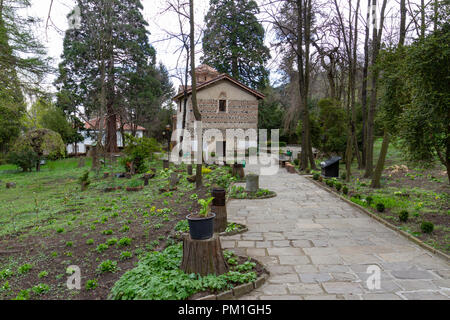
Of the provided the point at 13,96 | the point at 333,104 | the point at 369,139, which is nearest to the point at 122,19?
the point at 13,96

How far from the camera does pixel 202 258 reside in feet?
12.7

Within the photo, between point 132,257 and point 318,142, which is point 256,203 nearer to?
point 132,257

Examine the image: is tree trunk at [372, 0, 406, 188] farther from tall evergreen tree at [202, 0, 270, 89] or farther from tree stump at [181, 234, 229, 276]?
tall evergreen tree at [202, 0, 270, 89]

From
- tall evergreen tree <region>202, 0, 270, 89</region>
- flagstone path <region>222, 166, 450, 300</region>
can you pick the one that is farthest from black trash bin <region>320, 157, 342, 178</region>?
tall evergreen tree <region>202, 0, 270, 89</region>

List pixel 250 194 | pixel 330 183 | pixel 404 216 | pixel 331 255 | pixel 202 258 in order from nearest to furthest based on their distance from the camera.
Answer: pixel 202 258 → pixel 331 255 → pixel 404 216 → pixel 250 194 → pixel 330 183

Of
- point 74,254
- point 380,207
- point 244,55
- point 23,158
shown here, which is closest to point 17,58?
point 74,254

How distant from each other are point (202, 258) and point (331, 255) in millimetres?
2232

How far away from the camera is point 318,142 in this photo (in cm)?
1970

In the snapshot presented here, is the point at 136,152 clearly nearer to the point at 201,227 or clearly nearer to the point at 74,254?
the point at 74,254

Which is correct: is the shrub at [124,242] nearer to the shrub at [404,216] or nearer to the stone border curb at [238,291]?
the stone border curb at [238,291]

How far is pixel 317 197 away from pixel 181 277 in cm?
696

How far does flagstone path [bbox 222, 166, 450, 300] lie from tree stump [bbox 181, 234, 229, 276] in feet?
1.92

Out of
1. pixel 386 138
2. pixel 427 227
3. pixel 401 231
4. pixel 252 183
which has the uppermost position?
pixel 386 138

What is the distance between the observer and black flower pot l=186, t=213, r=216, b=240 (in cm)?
386
